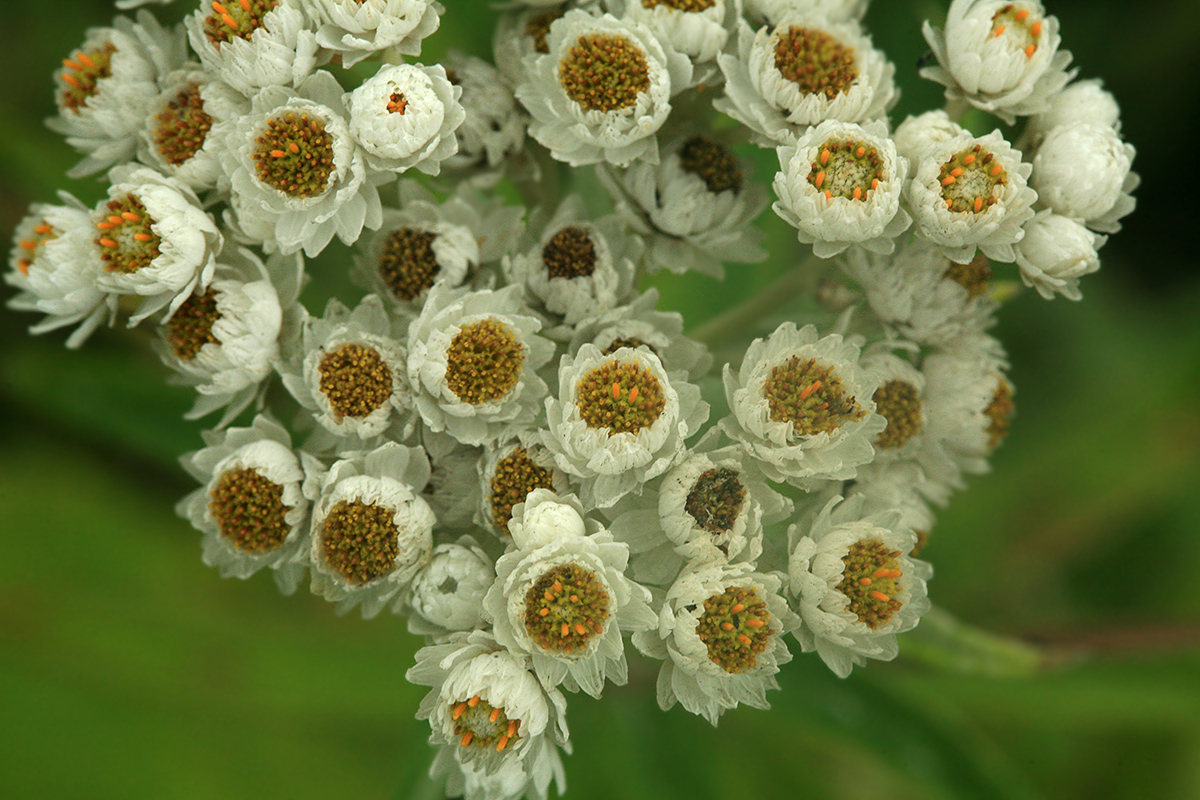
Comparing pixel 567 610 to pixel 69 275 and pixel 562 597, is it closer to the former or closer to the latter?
pixel 562 597

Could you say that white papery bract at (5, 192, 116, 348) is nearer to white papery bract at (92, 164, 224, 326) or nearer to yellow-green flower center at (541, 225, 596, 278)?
white papery bract at (92, 164, 224, 326)

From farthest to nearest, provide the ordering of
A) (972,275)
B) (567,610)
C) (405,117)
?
1. (972,275)
2. (405,117)
3. (567,610)

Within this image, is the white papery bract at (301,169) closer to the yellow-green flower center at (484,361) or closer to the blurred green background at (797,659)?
the yellow-green flower center at (484,361)

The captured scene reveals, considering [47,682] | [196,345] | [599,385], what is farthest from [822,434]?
[47,682]

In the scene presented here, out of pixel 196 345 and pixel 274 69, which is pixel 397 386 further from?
pixel 274 69

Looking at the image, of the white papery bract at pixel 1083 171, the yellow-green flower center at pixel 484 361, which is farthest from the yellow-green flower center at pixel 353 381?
the white papery bract at pixel 1083 171

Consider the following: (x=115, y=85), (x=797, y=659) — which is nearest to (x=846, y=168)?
(x=797, y=659)
